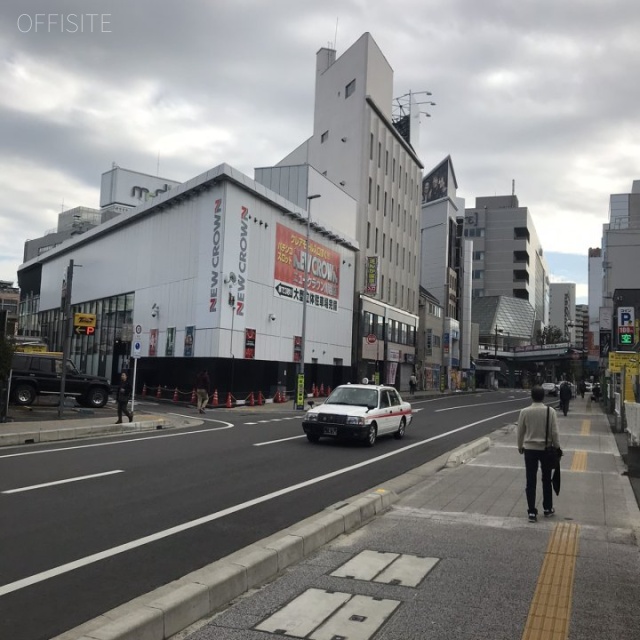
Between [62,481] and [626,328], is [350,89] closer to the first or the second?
[626,328]

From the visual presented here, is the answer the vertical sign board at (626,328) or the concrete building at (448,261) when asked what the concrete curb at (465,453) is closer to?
the vertical sign board at (626,328)

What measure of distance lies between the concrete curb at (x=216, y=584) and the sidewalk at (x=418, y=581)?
12mm

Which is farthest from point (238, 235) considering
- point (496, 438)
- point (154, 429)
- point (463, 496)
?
point (463, 496)

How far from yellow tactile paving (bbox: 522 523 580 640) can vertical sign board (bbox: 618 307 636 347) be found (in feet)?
66.4

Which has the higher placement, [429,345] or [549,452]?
[429,345]

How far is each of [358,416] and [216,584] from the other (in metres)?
11.3

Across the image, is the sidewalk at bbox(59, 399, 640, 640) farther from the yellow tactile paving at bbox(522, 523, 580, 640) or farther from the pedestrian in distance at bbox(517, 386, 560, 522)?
the pedestrian in distance at bbox(517, 386, 560, 522)

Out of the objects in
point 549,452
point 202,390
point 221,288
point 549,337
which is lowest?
point 202,390

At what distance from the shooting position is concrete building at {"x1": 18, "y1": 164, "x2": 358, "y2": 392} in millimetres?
32500

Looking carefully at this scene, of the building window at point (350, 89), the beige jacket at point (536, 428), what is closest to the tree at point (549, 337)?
the building window at point (350, 89)

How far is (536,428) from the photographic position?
8.37 metres

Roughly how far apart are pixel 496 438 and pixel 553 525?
1172 centimetres

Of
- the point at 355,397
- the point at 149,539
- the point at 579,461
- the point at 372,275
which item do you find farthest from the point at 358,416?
the point at 372,275

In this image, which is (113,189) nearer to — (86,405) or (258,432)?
(86,405)
